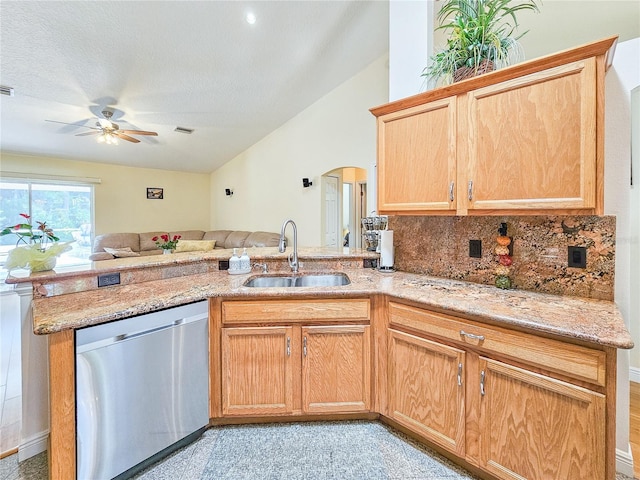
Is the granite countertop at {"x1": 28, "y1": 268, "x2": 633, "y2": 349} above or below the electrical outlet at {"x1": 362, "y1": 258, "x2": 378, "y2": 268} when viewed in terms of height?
below

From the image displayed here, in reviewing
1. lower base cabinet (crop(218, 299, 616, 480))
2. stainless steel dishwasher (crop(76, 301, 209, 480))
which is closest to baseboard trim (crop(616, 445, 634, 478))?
lower base cabinet (crop(218, 299, 616, 480))

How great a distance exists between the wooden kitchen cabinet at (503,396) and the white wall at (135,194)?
712 cm

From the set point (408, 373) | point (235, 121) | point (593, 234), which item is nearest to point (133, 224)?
point (235, 121)

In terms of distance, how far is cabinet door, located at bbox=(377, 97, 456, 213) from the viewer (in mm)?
1809

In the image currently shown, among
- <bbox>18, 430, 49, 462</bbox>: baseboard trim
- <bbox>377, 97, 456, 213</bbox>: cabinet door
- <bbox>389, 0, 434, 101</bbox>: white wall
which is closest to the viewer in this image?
<bbox>18, 430, 49, 462</bbox>: baseboard trim

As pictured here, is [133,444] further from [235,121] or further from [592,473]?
[235,121]

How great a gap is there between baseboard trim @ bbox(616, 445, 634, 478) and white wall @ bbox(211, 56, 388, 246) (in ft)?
13.1

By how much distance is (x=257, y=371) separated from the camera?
1.85 meters

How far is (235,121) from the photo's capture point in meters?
5.42

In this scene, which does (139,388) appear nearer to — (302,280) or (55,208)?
(302,280)

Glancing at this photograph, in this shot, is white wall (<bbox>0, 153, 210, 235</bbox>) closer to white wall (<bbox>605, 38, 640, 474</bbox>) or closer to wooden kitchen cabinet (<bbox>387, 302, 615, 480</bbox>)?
wooden kitchen cabinet (<bbox>387, 302, 615, 480</bbox>)

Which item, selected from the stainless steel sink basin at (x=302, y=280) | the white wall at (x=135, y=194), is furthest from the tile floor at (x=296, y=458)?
the white wall at (x=135, y=194)

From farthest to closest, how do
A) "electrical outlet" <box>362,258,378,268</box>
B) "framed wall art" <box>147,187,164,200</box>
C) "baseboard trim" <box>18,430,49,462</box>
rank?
"framed wall art" <box>147,187,164,200</box> < "electrical outlet" <box>362,258,378,268</box> < "baseboard trim" <box>18,430,49,462</box>

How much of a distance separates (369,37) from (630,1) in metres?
2.66
